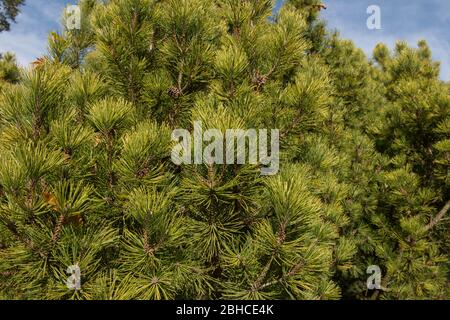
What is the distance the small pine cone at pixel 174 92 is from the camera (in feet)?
6.33

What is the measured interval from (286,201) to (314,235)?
517 mm

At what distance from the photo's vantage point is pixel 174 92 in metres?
1.93

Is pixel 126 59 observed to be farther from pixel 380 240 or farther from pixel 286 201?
pixel 380 240

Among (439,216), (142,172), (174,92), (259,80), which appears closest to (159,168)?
(142,172)

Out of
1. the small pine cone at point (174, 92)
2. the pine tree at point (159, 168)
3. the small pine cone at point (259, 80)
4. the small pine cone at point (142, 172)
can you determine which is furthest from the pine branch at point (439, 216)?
the small pine cone at point (142, 172)

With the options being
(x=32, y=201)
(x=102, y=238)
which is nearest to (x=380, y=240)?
(x=102, y=238)

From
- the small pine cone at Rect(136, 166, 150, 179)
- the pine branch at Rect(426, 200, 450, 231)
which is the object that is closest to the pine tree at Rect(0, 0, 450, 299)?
the small pine cone at Rect(136, 166, 150, 179)

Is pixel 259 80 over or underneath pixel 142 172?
over

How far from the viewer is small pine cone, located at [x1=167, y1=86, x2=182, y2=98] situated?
1.93 metres

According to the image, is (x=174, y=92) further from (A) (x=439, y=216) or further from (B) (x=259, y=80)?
(A) (x=439, y=216)

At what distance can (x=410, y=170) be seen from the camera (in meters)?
3.67

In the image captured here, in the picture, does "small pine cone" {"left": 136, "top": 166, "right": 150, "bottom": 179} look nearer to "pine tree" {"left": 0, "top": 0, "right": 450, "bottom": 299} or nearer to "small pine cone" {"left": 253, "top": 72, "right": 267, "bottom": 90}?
"pine tree" {"left": 0, "top": 0, "right": 450, "bottom": 299}

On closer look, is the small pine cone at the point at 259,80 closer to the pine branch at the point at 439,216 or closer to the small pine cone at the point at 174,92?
the small pine cone at the point at 174,92

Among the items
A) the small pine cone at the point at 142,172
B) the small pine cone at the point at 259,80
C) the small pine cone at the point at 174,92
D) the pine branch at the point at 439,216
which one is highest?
the small pine cone at the point at 259,80
